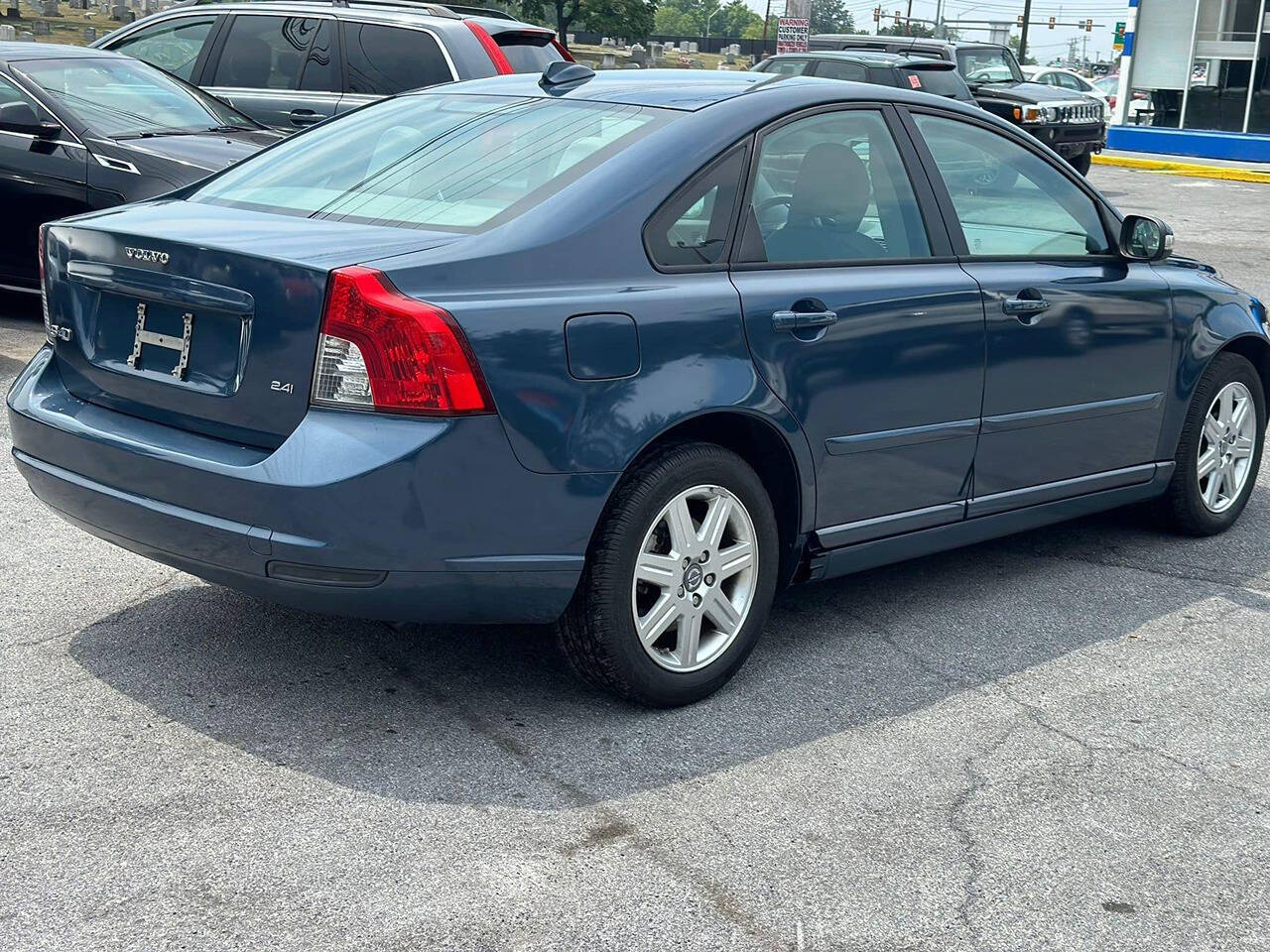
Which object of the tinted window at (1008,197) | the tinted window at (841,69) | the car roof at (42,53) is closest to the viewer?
the tinted window at (1008,197)

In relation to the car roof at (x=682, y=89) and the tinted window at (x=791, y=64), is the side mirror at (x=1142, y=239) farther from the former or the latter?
the tinted window at (x=791, y=64)

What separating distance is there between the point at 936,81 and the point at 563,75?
536 inches

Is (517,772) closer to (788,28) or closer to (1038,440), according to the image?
(1038,440)

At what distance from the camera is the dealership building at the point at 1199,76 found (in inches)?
1080

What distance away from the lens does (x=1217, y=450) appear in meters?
5.91

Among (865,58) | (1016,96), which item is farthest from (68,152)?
(1016,96)

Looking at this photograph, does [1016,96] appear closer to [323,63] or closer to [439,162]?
[323,63]

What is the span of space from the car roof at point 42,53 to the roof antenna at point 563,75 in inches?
224

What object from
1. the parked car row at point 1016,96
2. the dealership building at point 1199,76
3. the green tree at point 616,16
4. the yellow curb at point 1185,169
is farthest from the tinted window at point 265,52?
the green tree at point 616,16

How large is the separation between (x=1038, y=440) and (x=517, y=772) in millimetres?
2223

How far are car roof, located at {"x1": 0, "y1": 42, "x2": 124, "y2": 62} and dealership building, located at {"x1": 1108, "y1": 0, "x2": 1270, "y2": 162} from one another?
73.9ft

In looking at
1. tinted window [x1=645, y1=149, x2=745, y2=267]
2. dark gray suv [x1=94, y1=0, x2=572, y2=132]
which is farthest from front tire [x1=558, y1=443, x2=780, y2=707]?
dark gray suv [x1=94, y1=0, x2=572, y2=132]

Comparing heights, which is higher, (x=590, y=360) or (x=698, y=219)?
(x=698, y=219)

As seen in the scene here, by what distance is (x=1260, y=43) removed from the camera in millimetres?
27328
